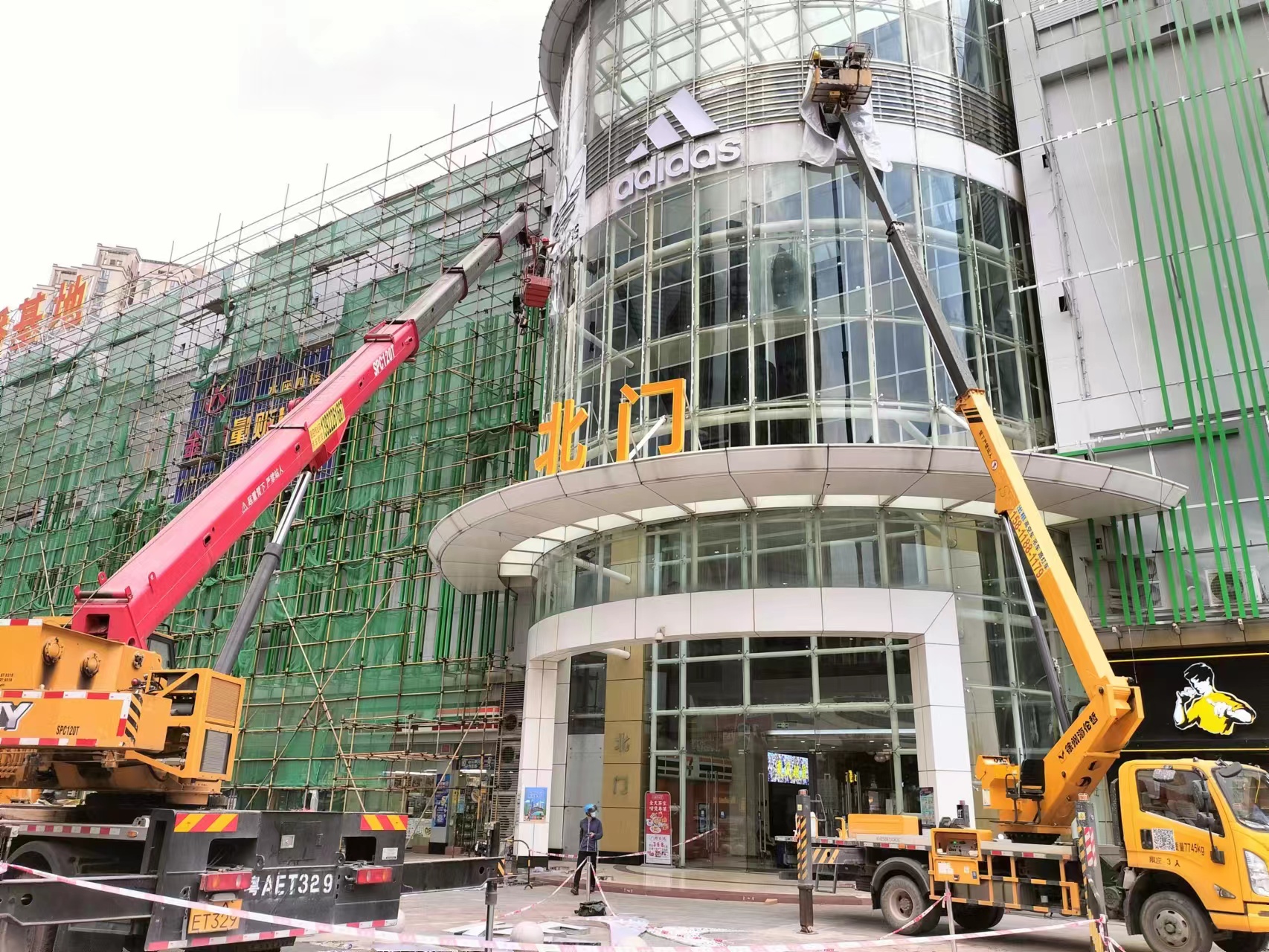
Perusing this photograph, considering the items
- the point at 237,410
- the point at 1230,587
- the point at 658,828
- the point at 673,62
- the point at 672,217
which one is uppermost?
the point at 673,62

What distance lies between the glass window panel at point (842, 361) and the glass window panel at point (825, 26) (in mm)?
6904

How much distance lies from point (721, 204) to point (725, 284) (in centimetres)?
201

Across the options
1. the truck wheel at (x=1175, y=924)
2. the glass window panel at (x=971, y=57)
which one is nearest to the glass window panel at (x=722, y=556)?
the truck wheel at (x=1175, y=924)

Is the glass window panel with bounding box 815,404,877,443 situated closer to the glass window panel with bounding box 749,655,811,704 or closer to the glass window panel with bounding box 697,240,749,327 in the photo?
the glass window panel with bounding box 697,240,749,327

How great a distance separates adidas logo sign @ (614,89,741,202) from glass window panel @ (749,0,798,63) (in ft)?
6.06

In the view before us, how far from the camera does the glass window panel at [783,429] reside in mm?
18281

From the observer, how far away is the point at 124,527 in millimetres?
36750

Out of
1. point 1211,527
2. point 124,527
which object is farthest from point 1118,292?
point 124,527

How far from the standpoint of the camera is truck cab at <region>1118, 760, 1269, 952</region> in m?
9.34

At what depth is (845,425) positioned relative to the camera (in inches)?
714

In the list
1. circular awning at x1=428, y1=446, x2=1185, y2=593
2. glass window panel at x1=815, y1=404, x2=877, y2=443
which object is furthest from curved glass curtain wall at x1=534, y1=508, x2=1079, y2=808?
glass window panel at x1=815, y1=404, x2=877, y2=443

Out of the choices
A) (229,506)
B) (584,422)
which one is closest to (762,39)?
(584,422)

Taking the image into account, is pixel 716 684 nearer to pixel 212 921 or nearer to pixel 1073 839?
pixel 1073 839

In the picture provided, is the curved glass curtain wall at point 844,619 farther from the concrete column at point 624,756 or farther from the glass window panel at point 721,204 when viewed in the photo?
the glass window panel at point 721,204
